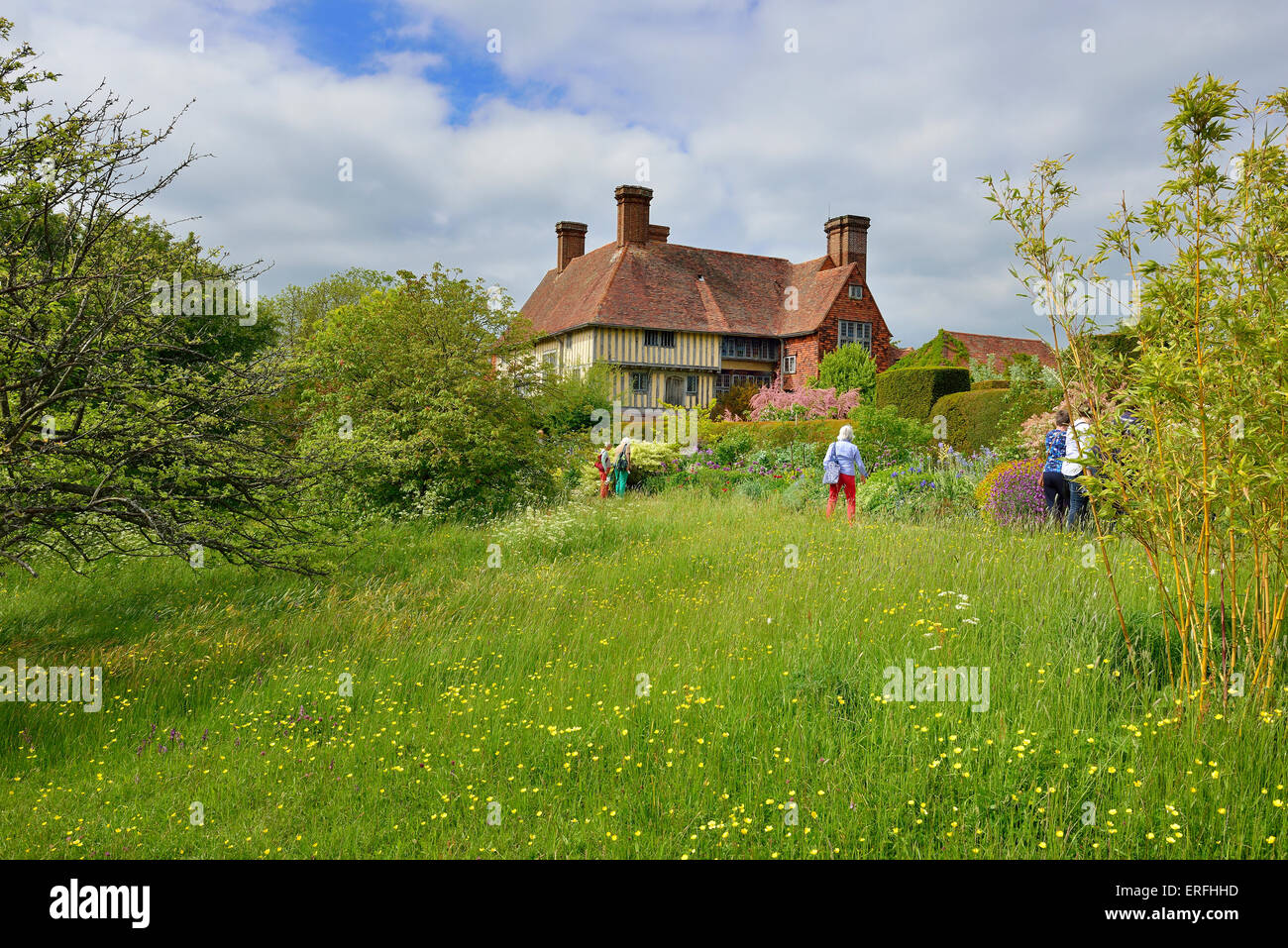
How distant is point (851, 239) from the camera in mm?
38250

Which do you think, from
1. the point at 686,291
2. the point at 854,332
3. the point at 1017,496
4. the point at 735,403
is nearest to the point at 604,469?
the point at 1017,496

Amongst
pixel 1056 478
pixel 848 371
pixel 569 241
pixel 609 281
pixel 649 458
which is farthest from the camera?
pixel 569 241

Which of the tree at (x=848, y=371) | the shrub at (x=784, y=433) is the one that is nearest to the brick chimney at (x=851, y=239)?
the tree at (x=848, y=371)

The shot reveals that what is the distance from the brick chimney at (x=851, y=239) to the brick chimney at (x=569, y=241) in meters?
12.9

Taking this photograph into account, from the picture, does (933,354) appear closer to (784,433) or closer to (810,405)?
(810,405)

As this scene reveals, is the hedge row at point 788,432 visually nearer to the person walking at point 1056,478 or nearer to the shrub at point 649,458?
the shrub at point 649,458

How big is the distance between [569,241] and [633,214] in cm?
611

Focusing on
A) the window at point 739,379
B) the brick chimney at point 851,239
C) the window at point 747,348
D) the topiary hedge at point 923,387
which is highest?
the brick chimney at point 851,239

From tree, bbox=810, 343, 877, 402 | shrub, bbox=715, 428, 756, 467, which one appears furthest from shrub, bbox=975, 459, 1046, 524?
tree, bbox=810, 343, 877, 402

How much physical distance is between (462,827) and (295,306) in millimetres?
45346

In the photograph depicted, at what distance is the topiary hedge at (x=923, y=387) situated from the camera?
69.9 ft
